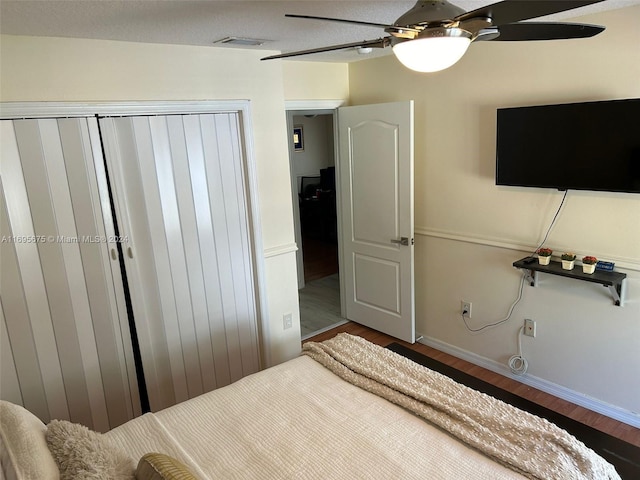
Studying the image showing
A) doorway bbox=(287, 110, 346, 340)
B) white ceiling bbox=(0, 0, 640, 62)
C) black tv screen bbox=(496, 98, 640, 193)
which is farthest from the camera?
doorway bbox=(287, 110, 346, 340)

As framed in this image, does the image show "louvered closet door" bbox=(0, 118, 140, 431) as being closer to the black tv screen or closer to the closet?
the closet

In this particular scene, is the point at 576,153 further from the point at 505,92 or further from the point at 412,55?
the point at 412,55

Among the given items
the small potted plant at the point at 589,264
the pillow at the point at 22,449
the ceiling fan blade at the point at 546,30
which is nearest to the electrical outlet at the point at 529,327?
the small potted plant at the point at 589,264

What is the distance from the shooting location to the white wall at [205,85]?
2221 millimetres

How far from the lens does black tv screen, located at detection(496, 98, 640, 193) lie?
235cm

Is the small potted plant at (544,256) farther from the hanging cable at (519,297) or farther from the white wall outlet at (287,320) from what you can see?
the white wall outlet at (287,320)

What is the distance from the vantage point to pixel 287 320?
335 centimetres

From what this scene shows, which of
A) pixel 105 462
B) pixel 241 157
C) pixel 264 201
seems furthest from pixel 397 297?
pixel 105 462

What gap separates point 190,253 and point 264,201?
0.61m

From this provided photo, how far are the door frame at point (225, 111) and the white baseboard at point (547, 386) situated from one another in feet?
4.62

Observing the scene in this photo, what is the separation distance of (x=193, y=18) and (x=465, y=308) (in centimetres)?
261

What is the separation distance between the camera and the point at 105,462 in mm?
1421

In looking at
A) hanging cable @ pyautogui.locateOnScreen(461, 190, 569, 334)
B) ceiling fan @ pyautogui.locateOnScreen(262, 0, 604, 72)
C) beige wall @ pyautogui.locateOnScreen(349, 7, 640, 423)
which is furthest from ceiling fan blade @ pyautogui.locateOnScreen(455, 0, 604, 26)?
hanging cable @ pyautogui.locateOnScreen(461, 190, 569, 334)

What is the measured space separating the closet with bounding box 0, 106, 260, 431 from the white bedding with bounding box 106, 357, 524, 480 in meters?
0.87
